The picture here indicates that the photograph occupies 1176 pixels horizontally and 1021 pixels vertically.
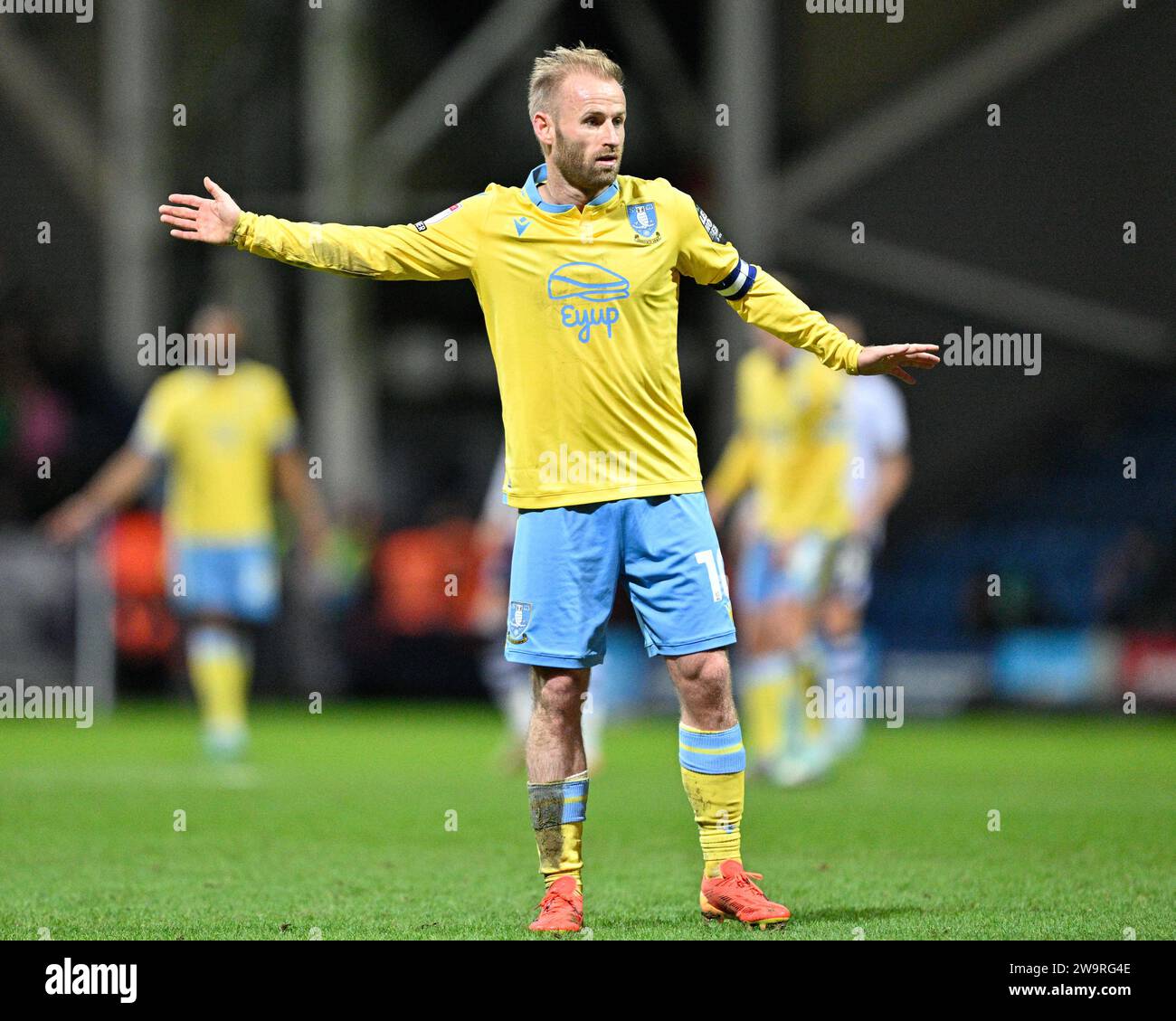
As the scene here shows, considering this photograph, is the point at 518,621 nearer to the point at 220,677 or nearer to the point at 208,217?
the point at 208,217

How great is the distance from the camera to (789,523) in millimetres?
10664

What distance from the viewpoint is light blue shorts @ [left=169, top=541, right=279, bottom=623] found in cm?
1170

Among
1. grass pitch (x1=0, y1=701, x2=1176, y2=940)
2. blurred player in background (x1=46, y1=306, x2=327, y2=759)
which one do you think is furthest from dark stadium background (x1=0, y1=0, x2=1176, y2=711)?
grass pitch (x1=0, y1=701, x2=1176, y2=940)

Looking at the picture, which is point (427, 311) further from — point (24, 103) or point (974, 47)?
point (974, 47)

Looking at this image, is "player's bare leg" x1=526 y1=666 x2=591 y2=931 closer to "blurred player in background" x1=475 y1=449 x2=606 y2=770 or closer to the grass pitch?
the grass pitch

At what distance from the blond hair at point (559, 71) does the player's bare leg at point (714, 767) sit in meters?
1.54

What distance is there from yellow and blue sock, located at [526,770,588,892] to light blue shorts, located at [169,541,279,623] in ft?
20.0

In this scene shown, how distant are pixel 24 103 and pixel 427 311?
199 inches

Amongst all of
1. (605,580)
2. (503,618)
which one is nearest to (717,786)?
(605,580)

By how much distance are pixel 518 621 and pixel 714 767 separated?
70cm

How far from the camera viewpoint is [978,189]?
21281 mm

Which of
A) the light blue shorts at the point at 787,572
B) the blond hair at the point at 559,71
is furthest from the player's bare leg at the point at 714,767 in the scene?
the light blue shorts at the point at 787,572

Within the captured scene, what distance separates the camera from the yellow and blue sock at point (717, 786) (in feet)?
19.1

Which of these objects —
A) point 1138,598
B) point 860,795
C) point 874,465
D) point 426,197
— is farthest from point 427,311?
point 860,795
